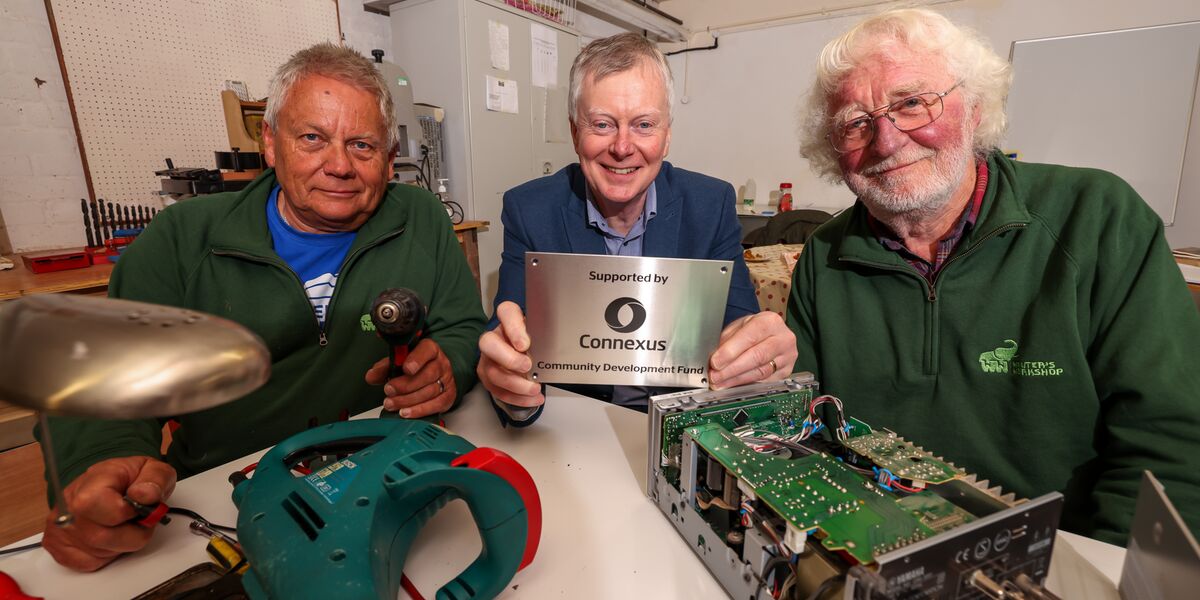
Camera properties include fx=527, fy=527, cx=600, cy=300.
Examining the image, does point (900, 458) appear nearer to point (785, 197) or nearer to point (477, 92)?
point (477, 92)

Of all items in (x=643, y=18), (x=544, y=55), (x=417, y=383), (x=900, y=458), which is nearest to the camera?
(x=900, y=458)

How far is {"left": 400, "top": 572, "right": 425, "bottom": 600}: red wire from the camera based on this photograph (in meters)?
0.67

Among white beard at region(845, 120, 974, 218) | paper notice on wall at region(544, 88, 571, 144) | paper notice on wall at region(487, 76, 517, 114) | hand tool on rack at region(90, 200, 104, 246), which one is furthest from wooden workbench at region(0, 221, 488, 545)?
paper notice on wall at region(544, 88, 571, 144)

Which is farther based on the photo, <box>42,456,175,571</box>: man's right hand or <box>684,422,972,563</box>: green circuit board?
<box>42,456,175,571</box>: man's right hand

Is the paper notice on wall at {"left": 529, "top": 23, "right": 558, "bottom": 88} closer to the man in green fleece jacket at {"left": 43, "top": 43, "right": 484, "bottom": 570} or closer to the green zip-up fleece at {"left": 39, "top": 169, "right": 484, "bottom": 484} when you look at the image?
the man in green fleece jacket at {"left": 43, "top": 43, "right": 484, "bottom": 570}

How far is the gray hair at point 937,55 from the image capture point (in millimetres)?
1181

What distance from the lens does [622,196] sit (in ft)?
4.86

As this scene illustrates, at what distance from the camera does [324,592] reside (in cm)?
55

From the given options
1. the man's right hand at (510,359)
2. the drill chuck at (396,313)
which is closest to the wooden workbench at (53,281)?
the drill chuck at (396,313)

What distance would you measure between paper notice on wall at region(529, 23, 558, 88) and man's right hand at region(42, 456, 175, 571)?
3.80 meters

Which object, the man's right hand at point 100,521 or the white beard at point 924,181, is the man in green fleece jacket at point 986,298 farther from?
the man's right hand at point 100,521

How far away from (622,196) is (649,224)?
0.16 m

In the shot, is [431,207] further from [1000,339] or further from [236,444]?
[1000,339]

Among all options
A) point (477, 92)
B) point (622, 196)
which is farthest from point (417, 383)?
point (477, 92)
